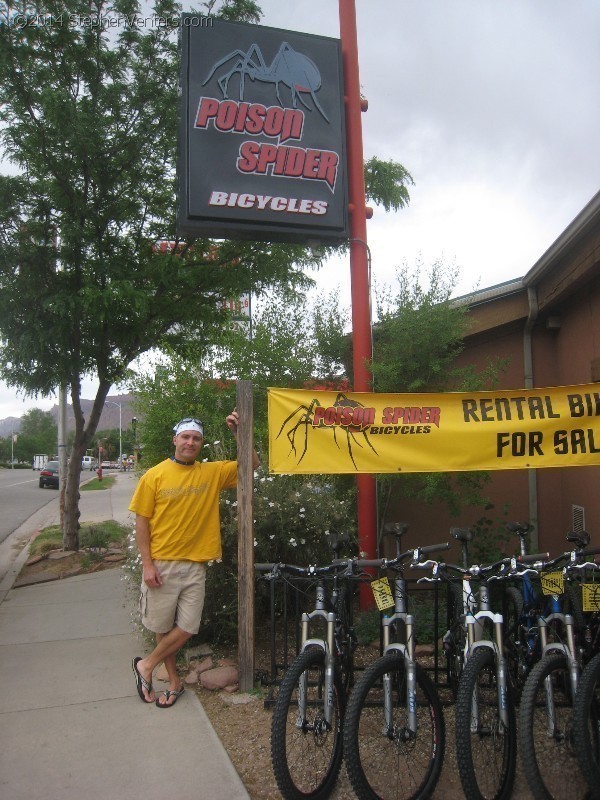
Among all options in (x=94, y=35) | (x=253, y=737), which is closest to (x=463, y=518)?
(x=253, y=737)

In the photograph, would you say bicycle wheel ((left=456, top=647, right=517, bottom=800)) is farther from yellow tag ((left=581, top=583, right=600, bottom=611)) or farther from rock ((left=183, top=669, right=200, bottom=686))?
rock ((left=183, top=669, right=200, bottom=686))

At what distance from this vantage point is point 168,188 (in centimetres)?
934

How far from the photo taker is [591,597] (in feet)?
12.5

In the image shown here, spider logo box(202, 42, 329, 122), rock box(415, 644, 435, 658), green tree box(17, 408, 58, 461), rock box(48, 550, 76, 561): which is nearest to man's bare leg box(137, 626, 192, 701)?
A: rock box(415, 644, 435, 658)

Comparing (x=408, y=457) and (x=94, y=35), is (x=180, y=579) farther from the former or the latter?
(x=94, y=35)

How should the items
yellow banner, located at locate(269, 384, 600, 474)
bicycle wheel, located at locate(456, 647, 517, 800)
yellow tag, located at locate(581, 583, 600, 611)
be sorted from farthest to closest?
yellow banner, located at locate(269, 384, 600, 474) < yellow tag, located at locate(581, 583, 600, 611) < bicycle wheel, located at locate(456, 647, 517, 800)

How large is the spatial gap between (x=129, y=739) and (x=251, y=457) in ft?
6.11

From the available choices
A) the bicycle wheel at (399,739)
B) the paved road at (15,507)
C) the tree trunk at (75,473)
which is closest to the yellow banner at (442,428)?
the bicycle wheel at (399,739)

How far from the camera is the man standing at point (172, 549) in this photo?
448cm

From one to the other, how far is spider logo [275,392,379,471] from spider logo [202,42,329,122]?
9.71ft

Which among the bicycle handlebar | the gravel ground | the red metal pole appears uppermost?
the red metal pole

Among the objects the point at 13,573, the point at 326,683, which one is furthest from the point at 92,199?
the point at 326,683

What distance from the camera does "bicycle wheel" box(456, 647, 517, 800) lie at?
3121 mm

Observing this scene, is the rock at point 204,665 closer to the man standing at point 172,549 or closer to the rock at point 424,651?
the man standing at point 172,549
